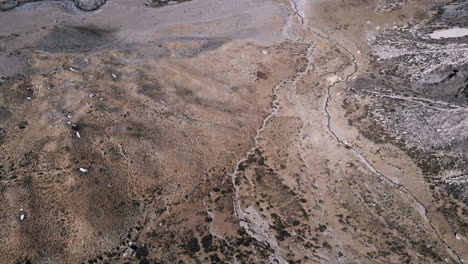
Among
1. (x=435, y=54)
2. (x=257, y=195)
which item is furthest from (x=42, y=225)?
(x=435, y=54)

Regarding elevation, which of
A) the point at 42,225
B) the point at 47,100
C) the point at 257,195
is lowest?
the point at 257,195

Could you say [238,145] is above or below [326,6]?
below

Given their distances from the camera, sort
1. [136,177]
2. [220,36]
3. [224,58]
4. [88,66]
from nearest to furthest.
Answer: [136,177] < [88,66] < [224,58] < [220,36]

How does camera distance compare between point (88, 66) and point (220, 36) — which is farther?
point (220, 36)

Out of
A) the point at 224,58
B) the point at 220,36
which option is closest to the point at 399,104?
the point at 224,58

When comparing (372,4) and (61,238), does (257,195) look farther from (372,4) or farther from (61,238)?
(372,4)

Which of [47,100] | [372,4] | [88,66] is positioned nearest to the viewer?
[47,100]
